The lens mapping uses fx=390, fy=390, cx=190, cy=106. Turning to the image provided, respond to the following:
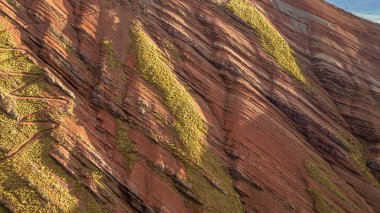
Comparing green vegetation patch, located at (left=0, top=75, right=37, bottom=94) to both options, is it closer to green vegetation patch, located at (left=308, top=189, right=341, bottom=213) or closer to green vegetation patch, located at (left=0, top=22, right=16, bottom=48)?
green vegetation patch, located at (left=0, top=22, right=16, bottom=48)

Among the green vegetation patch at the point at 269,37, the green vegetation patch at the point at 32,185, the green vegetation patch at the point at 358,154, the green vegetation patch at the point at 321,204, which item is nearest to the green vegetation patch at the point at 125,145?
the green vegetation patch at the point at 32,185

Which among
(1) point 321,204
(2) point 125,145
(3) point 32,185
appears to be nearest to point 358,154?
(1) point 321,204

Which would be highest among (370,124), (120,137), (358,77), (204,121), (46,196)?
(358,77)

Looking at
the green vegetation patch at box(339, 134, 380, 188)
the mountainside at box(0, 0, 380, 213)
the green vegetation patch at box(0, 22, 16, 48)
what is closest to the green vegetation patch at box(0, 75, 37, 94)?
the mountainside at box(0, 0, 380, 213)

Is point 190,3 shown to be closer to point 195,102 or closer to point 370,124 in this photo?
point 195,102

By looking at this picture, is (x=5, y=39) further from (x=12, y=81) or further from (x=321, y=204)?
(x=321, y=204)

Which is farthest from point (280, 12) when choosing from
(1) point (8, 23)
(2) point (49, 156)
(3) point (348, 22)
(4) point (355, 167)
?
(2) point (49, 156)
